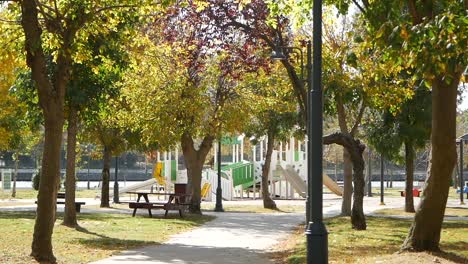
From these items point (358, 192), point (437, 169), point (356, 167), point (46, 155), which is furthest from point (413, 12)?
point (358, 192)

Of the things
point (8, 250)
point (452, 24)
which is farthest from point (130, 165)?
point (452, 24)

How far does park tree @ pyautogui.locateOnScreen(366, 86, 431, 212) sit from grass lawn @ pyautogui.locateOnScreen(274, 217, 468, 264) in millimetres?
7737

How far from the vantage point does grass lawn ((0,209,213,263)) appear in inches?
608

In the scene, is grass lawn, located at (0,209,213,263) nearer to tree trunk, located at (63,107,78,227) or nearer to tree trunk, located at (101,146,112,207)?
tree trunk, located at (63,107,78,227)

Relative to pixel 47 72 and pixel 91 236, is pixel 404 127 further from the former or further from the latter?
pixel 47 72

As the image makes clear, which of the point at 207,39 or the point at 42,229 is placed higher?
the point at 207,39

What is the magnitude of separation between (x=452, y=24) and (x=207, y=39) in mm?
17850

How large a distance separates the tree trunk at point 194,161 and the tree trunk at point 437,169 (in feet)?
60.2

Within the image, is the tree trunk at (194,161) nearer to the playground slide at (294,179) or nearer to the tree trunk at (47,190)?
the tree trunk at (47,190)

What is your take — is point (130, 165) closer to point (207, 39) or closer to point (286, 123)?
point (286, 123)

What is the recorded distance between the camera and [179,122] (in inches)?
1153

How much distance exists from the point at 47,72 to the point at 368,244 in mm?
8324

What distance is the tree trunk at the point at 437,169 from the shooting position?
14.0m

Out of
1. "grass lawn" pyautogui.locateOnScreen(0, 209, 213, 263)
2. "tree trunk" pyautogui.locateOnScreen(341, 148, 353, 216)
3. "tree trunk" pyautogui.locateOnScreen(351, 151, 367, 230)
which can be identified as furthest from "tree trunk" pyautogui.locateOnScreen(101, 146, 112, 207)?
"tree trunk" pyautogui.locateOnScreen(351, 151, 367, 230)
